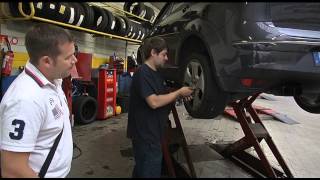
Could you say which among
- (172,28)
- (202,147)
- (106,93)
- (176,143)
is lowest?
(202,147)

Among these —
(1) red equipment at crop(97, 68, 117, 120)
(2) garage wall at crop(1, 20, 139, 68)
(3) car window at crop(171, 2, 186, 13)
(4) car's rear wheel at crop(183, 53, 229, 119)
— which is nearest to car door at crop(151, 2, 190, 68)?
(3) car window at crop(171, 2, 186, 13)

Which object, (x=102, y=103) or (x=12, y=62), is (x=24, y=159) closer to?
(x=12, y=62)

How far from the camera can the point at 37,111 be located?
1.18m

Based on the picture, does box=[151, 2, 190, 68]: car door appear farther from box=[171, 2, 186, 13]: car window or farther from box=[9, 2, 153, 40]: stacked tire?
box=[9, 2, 153, 40]: stacked tire

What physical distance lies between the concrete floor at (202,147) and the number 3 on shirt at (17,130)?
7.85 feet

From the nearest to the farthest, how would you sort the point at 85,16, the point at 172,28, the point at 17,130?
the point at 17,130
the point at 172,28
the point at 85,16

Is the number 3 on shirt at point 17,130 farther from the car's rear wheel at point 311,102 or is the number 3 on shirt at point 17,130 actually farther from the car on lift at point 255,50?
the car's rear wheel at point 311,102

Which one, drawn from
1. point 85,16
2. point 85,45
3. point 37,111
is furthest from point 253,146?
point 85,45

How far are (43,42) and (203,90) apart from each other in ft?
4.99

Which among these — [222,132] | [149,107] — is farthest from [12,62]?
[222,132]

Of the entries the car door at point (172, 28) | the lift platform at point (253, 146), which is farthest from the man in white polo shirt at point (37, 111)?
the lift platform at point (253, 146)

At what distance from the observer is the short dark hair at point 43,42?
124 cm

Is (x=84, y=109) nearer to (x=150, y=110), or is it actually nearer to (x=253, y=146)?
(x=253, y=146)

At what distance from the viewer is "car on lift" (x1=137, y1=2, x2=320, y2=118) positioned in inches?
82.9
